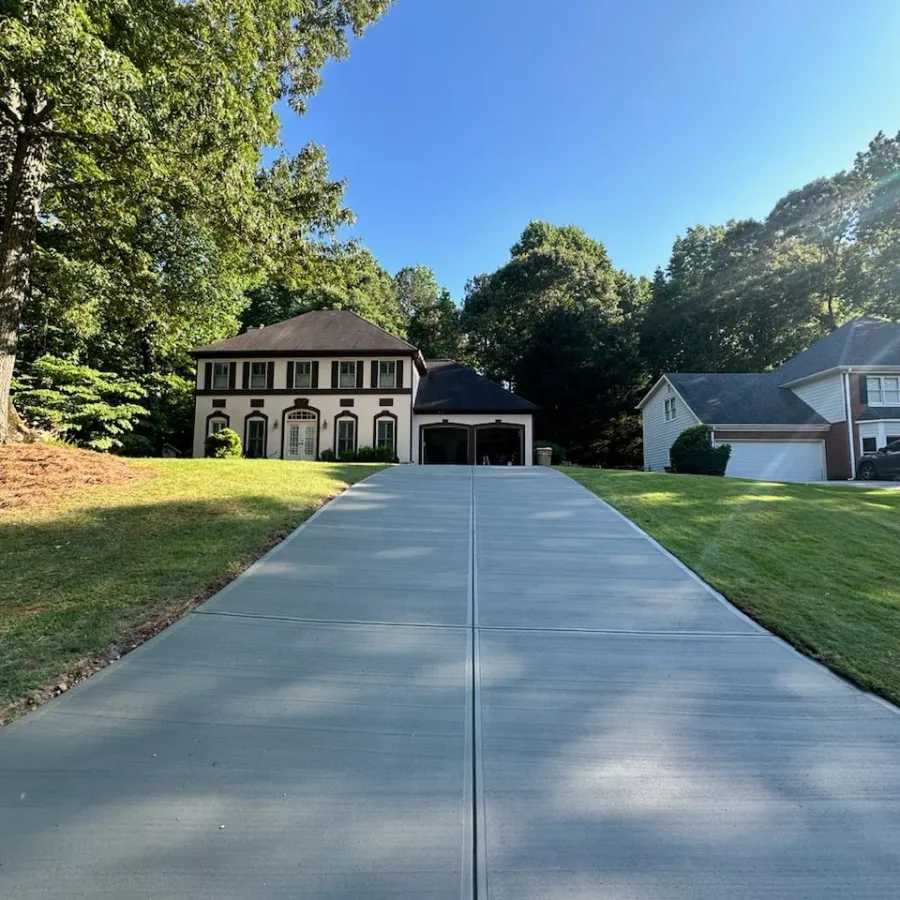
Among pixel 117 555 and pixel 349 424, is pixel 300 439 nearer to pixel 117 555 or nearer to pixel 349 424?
pixel 349 424

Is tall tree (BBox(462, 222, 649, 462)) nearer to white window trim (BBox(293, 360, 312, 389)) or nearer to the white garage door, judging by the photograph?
the white garage door

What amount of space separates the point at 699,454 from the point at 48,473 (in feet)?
57.4

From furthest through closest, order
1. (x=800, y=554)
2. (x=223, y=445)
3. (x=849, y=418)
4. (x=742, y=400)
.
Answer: (x=742, y=400) → (x=223, y=445) → (x=849, y=418) → (x=800, y=554)

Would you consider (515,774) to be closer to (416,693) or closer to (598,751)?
(598,751)

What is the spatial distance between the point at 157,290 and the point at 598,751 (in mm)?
16286

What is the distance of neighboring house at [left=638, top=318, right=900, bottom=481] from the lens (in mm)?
22031

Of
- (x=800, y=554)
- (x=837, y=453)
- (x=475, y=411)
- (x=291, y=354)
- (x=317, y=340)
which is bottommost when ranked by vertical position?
(x=800, y=554)

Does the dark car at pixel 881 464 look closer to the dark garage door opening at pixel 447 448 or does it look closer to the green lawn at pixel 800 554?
the green lawn at pixel 800 554

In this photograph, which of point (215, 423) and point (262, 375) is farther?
point (262, 375)

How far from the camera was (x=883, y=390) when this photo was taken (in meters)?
22.4

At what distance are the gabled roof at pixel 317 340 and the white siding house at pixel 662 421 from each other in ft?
39.7

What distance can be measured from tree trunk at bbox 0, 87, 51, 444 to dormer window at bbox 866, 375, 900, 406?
26994 millimetres

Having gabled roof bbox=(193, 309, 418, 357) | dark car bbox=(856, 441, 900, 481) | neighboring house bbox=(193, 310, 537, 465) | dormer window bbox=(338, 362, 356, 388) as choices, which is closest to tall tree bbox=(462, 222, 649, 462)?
neighboring house bbox=(193, 310, 537, 465)

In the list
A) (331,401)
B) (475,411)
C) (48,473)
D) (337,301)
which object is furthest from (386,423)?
(48,473)
